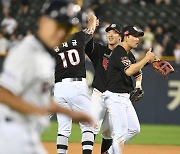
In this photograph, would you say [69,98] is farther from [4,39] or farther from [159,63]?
[4,39]

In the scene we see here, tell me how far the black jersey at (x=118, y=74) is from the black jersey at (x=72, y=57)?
1.94ft

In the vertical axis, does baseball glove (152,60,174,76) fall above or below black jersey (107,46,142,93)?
above

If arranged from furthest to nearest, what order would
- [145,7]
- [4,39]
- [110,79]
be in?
[145,7], [4,39], [110,79]

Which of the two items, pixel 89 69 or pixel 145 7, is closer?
pixel 89 69

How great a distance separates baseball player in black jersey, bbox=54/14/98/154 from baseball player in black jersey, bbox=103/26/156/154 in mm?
469

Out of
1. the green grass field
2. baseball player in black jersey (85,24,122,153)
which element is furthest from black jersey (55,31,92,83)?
the green grass field

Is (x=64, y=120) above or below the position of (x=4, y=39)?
below

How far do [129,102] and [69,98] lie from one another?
3.00ft

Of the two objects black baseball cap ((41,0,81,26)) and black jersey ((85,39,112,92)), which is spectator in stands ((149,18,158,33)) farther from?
black baseball cap ((41,0,81,26))

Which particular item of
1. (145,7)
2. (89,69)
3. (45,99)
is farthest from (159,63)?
(145,7)

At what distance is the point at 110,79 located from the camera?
8.25m

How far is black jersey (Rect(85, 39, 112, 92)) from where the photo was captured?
9375 millimetres

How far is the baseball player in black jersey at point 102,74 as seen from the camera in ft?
29.9

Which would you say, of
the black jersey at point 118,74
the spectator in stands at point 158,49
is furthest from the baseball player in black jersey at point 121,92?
the spectator in stands at point 158,49
